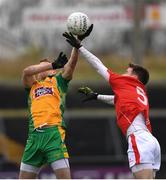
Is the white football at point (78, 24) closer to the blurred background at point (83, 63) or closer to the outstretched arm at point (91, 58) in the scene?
the outstretched arm at point (91, 58)

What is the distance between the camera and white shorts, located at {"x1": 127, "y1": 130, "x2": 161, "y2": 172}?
838cm

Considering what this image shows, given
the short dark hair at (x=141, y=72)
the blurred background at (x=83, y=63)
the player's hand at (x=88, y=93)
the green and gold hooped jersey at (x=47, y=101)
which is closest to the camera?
the short dark hair at (x=141, y=72)

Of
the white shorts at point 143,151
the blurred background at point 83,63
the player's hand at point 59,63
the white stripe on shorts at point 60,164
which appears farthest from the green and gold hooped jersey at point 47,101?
the blurred background at point 83,63

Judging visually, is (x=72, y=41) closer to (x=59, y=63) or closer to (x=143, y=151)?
(x=59, y=63)

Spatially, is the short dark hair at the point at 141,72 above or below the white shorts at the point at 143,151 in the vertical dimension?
above

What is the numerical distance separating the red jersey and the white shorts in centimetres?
17

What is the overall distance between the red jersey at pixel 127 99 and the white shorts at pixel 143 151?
17 centimetres

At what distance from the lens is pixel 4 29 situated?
19469 mm

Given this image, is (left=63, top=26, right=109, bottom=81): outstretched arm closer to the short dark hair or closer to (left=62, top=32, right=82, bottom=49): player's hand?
(left=62, top=32, right=82, bottom=49): player's hand

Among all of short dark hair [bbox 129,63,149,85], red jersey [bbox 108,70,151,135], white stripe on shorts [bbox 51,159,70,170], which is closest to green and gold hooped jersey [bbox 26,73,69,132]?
white stripe on shorts [bbox 51,159,70,170]

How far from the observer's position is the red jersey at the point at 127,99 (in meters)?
8.60

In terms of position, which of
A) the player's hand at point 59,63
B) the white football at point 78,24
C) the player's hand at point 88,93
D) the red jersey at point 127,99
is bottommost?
the player's hand at point 88,93

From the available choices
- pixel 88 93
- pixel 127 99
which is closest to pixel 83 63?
pixel 88 93

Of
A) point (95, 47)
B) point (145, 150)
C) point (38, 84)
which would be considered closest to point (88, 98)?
point (38, 84)
